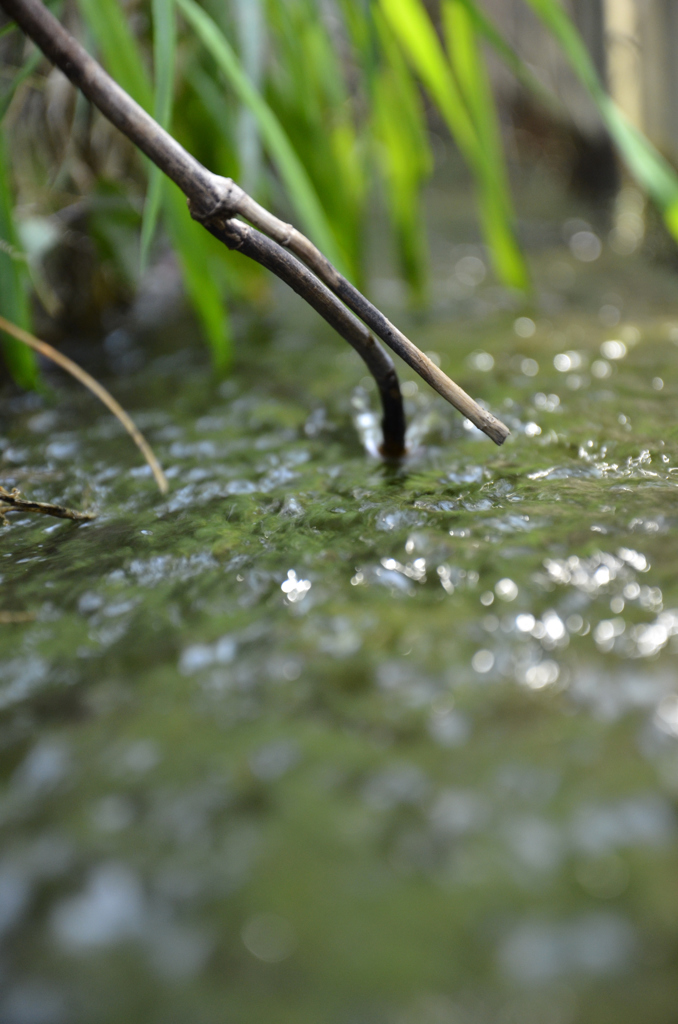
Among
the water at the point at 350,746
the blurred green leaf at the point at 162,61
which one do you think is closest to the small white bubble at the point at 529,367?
the water at the point at 350,746

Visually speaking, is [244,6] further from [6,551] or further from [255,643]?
[255,643]

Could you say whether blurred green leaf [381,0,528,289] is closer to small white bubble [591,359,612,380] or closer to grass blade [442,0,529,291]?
grass blade [442,0,529,291]

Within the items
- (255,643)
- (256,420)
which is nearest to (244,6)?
(256,420)

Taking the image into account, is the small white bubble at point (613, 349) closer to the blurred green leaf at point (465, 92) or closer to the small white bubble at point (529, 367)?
the small white bubble at point (529, 367)

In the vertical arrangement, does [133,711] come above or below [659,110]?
below

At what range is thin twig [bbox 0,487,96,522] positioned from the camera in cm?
69

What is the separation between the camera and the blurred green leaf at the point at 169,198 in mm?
924

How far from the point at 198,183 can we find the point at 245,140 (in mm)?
629

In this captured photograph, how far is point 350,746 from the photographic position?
0.44 meters

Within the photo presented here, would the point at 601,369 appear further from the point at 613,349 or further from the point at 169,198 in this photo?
the point at 169,198

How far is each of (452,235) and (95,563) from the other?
87.1 inches

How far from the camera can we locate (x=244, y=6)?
3.41 ft

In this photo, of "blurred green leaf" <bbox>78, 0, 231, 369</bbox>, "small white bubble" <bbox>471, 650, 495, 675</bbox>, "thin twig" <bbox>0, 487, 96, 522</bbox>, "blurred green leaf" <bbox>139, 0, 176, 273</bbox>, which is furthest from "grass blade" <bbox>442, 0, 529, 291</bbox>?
"small white bubble" <bbox>471, 650, 495, 675</bbox>

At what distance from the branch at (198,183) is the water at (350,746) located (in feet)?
0.53
